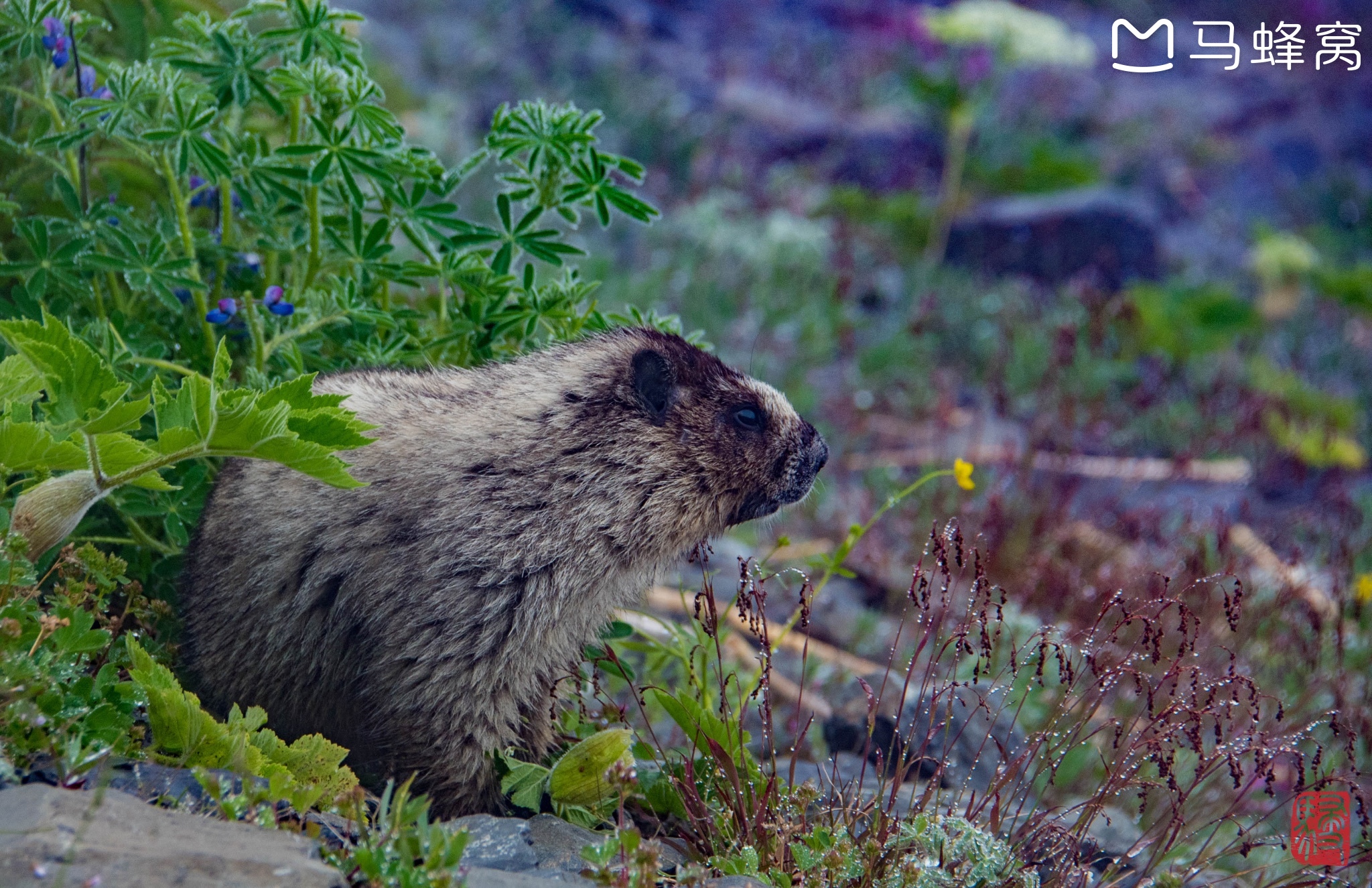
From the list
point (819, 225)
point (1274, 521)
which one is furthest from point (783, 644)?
point (819, 225)

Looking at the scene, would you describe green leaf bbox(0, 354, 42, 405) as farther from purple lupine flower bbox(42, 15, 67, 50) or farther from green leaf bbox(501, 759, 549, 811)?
green leaf bbox(501, 759, 549, 811)

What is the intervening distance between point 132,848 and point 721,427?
7.33ft

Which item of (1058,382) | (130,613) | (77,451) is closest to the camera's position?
(77,451)

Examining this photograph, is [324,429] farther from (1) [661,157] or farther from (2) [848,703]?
(1) [661,157]

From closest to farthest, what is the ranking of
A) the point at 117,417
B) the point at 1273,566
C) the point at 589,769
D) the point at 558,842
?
the point at 117,417 → the point at 558,842 → the point at 589,769 → the point at 1273,566

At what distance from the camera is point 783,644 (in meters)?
5.98

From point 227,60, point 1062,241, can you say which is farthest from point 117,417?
point 1062,241

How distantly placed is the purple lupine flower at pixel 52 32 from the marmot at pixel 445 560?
4.86 feet

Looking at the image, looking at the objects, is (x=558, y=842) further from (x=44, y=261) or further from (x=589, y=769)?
(x=44, y=261)

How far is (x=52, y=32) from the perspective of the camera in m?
3.88

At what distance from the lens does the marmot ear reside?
3.83m

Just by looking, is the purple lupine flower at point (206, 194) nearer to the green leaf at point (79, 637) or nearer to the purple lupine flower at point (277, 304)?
the purple lupine flower at point (277, 304)

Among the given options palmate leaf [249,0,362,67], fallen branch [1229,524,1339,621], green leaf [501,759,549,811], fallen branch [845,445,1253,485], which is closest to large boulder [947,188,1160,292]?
fallen branch [845,445,1253,485]

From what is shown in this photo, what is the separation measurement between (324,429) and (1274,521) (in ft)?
26.7
